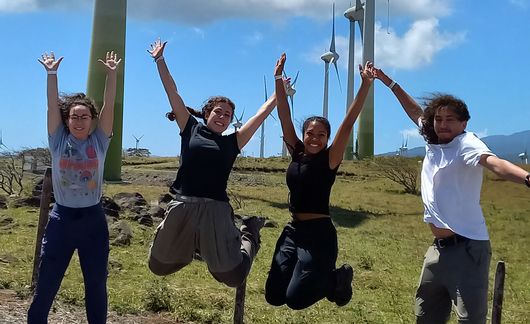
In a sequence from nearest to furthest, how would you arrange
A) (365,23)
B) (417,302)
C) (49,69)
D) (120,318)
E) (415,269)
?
(417,302) < (49,69) < (120,318) < (415,269) < (365,23)

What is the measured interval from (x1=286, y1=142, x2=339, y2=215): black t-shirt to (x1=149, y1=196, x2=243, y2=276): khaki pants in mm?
540

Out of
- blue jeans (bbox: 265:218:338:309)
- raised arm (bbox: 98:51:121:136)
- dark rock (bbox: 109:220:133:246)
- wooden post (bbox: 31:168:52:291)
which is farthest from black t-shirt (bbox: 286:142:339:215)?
dark rock (bbox: 109:220:133:246)

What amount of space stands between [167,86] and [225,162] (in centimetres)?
80

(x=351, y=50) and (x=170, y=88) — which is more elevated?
(x=351, y=50)

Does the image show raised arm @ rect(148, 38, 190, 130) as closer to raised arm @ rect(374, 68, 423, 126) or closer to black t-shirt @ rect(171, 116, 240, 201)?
black t-shirt @ rect(171, 116, 240, 201)

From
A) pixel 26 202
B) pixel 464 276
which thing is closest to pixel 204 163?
pixel 464 276

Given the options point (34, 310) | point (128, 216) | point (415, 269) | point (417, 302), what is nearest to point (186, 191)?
point (34, 310)

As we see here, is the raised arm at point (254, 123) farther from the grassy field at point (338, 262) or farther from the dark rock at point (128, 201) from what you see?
the dark rock at point (128, 201)

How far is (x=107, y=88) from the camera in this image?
501 centimetres

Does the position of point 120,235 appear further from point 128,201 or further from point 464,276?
point 464,276

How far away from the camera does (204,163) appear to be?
486 cm

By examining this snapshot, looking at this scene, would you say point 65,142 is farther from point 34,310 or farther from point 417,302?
point 417,302

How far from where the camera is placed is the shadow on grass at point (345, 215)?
63.9 ft

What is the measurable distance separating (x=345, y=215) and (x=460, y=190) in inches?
677
